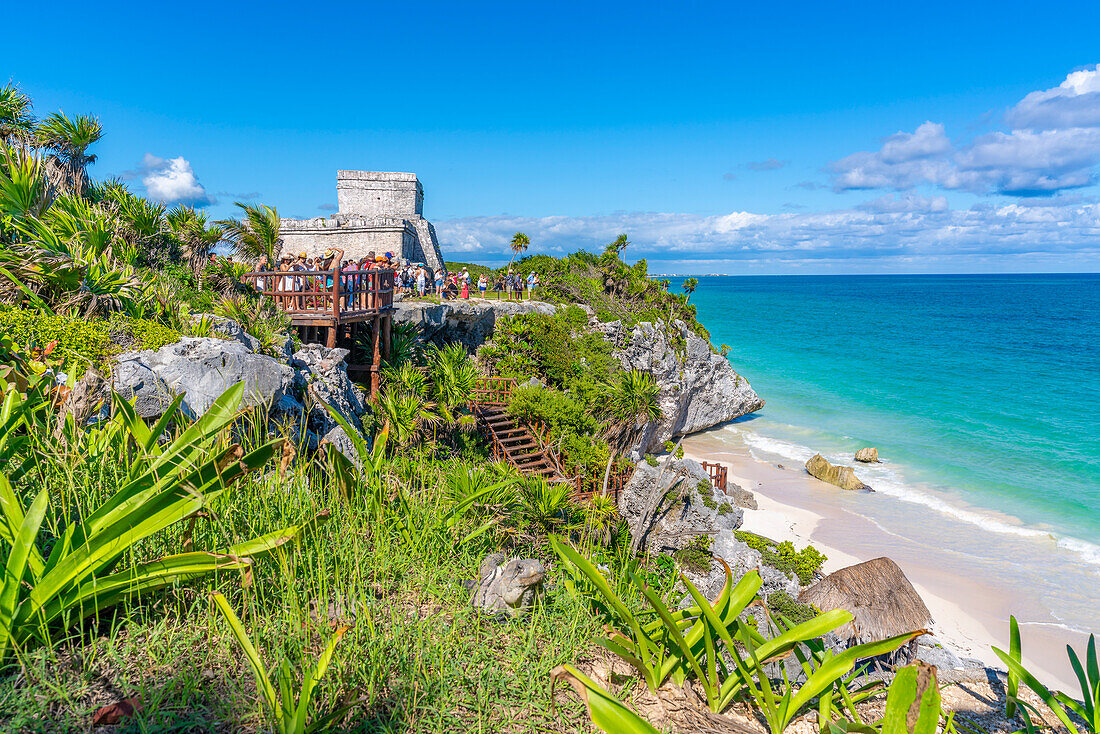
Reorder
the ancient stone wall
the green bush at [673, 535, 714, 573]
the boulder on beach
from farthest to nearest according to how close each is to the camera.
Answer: the ancient stone wall < the boulder on beach < the green bush at [673, 535, 714, 573]

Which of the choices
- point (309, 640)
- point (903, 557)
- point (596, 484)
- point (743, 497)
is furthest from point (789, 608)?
point (309, 640)

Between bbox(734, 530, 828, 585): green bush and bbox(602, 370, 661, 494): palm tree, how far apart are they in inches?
185

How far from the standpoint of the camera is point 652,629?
2.68 metres

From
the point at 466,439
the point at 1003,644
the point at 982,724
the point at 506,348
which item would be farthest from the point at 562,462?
the point at 982,724

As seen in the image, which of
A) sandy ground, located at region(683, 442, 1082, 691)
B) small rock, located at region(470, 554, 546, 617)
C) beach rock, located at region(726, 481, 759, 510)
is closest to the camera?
small rock, located at region(470, 554, 546, 617)

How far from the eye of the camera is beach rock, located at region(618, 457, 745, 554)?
11.8 m

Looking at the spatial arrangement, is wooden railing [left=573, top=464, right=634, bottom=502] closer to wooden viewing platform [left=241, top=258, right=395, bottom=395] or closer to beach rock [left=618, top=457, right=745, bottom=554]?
beach rock [left=618, top=457, right=745, bottom=554]

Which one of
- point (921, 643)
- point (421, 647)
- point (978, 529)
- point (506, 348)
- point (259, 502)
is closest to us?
point (421, 647)

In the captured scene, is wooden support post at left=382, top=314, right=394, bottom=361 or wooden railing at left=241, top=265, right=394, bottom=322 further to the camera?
wooden support post at left=382, top=314, right=394, bottom=361

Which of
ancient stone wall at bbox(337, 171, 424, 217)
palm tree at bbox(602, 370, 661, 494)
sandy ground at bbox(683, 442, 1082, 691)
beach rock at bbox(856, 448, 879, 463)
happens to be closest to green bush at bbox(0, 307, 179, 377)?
palm tree at bbox(602, 370, 661, 494)

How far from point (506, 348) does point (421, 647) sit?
56.3 ft

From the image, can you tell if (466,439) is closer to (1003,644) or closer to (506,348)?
(506,348)

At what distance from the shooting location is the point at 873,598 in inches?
430

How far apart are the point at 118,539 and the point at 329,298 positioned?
37.2 ft
